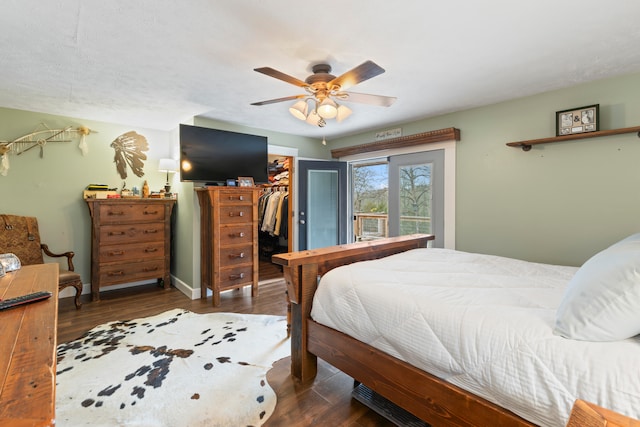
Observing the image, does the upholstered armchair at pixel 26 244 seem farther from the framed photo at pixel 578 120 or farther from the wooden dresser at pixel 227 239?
the framed photo at pixel 578 120

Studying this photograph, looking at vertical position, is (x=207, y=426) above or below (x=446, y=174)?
below

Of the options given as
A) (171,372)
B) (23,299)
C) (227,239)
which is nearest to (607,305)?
(23,299)

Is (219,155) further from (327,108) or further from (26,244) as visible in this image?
(26,244)

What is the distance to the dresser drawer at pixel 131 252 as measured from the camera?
140 inches

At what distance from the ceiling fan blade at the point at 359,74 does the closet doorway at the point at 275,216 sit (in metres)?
2.65

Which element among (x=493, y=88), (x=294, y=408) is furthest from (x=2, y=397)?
(x=493, y=88)

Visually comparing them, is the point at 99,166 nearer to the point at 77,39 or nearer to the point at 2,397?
the point at 77,39

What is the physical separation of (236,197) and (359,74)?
2.18 m

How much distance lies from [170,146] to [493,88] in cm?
402

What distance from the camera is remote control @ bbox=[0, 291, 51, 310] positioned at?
1.20 metres

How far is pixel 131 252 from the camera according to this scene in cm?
371

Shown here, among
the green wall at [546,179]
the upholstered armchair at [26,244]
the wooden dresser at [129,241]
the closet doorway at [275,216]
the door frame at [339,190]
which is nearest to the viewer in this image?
the green wall at [546,179]

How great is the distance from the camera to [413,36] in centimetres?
185

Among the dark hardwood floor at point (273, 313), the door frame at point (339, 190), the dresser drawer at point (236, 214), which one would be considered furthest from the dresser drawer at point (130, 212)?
the door frame at point (339, 190)
